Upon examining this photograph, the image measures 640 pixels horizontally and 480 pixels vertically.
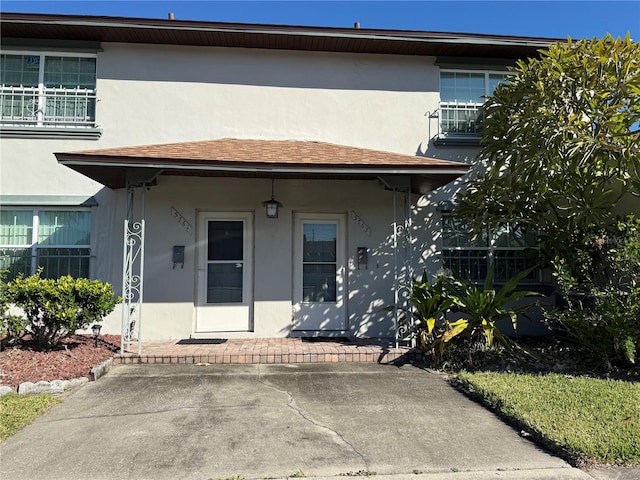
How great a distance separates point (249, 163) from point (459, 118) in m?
4.65

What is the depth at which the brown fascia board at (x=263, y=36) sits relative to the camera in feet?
23.6

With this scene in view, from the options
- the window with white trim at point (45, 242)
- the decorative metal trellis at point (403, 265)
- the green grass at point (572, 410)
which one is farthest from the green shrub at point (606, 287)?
the window with white trim at point (45, 242)

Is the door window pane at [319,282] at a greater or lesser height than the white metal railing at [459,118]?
lesser

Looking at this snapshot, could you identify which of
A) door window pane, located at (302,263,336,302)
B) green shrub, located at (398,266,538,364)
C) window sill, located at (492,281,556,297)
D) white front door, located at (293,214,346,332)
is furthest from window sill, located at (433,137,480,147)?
door window pane, located at (302,263,336,302)

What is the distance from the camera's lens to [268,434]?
147 inches

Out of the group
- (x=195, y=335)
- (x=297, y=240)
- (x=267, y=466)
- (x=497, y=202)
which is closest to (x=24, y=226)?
(x=195, y=335)

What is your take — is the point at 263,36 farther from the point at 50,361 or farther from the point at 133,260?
the point at 50,361

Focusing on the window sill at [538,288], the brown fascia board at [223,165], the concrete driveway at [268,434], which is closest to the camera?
the concrete driveway at [268,434]

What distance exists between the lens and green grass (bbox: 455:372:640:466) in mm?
3316

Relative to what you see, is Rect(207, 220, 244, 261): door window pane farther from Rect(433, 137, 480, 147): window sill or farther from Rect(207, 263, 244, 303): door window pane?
Rect(433, 137, 480, 147): window sill

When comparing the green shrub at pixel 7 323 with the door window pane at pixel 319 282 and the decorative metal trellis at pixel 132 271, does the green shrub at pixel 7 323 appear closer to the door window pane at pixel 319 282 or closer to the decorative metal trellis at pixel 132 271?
the decorative metal trellis at pixel 132 271

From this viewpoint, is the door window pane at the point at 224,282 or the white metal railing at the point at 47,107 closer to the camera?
the white metal railing at the point at 47,107

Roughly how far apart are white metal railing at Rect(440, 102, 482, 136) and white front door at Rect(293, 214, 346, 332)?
9.42ft

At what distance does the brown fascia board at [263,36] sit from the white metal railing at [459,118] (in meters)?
1.05
